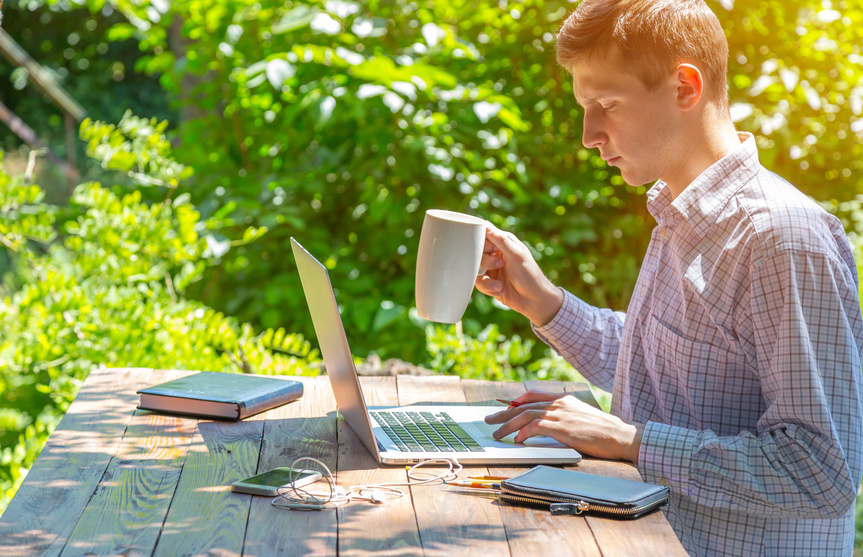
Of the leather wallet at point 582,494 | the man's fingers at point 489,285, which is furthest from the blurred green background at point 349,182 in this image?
the leather wallet at point 582,494

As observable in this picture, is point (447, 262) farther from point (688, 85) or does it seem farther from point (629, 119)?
point (688, 85)

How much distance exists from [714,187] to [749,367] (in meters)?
0.36

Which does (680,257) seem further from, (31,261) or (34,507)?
(31,261)

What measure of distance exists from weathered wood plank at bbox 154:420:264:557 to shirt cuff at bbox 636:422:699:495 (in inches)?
26.6

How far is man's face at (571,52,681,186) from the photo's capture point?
1.56 meters

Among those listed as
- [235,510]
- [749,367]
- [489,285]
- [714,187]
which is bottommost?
[235,510]

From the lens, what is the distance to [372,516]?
1136 millimetres

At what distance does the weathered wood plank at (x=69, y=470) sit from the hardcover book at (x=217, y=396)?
7 centimetres

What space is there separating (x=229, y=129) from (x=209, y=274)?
2.33ft

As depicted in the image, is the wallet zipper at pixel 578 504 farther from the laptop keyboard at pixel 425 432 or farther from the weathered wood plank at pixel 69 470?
the weathered wood plank at pixel 69 470

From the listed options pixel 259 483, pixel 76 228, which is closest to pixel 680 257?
pixel 259 483

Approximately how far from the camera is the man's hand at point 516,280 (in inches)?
70.8

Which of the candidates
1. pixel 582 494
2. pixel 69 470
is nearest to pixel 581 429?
pixel 582 494

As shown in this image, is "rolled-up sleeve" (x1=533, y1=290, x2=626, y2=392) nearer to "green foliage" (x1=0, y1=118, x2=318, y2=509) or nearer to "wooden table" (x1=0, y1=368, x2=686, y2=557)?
"wooden table" (x1=0, y1=368, x2=686, y2=557)
